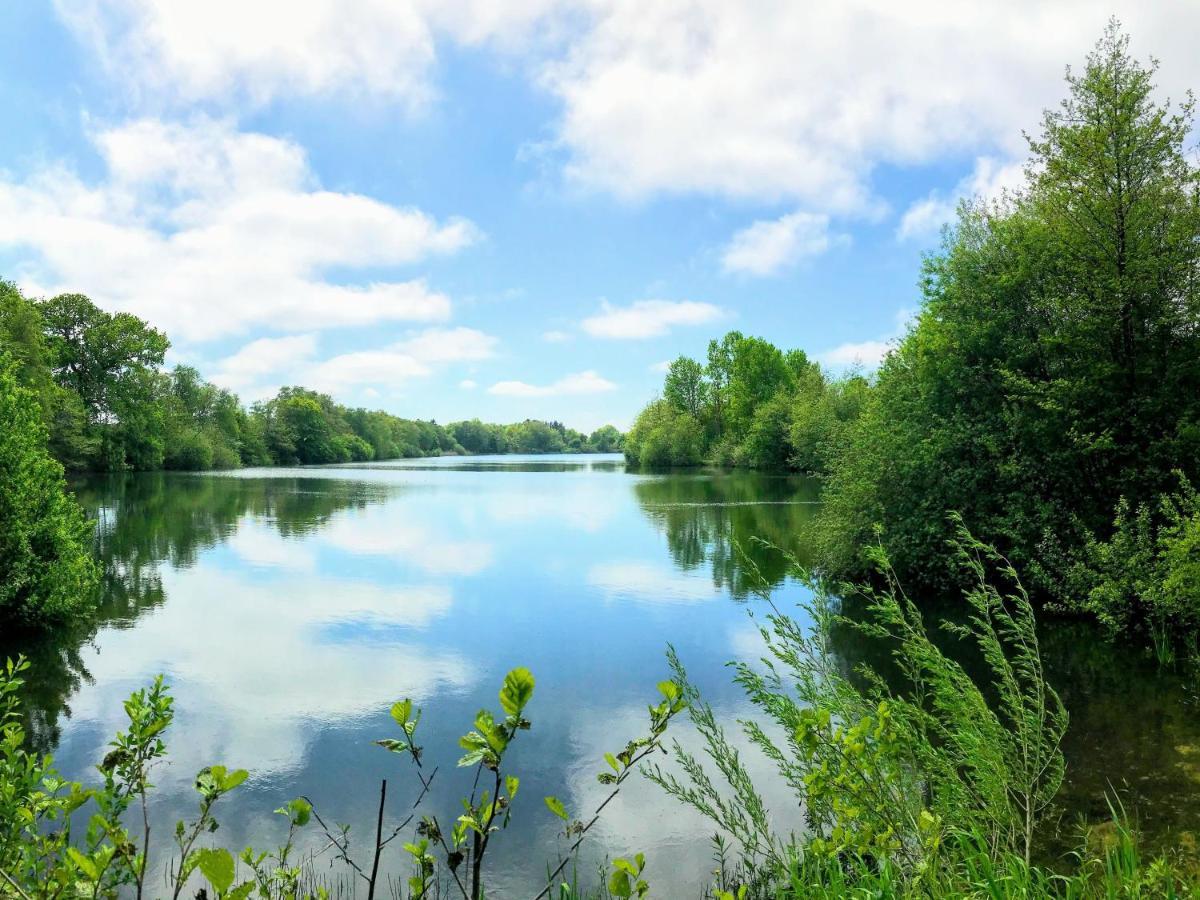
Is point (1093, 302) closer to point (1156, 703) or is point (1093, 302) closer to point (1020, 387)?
point (1020, 387)

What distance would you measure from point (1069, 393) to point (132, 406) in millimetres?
63504

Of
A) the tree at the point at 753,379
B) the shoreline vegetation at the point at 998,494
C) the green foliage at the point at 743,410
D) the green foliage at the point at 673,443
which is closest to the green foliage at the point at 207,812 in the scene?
the shoreline vegetation at the point at 998,494

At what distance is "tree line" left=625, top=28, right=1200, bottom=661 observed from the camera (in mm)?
12211

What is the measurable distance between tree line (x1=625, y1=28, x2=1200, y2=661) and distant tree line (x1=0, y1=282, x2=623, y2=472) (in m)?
18.0

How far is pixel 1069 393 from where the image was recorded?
43.2 ft

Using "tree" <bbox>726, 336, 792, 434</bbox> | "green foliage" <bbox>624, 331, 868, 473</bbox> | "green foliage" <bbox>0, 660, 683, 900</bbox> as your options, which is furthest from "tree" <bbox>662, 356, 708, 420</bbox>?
"green foliage" <bbox>0, 660, 683, 900</bbox>

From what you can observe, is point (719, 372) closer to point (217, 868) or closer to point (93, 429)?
point (93, 429)

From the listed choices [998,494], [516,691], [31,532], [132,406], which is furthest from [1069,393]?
[132,406]

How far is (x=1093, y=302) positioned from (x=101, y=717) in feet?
54.4

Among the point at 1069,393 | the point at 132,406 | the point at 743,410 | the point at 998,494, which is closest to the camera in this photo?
the point at 1069,393

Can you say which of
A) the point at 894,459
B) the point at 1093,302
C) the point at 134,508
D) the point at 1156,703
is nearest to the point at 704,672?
the point at 1156,703

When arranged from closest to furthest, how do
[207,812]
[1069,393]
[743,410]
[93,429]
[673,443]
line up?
[207,812] < [1069,393] < [93,429] < [743,410] < [673,443]

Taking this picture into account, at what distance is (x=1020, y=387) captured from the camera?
1417cm

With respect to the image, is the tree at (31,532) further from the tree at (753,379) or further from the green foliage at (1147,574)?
the tree at (753,379)
